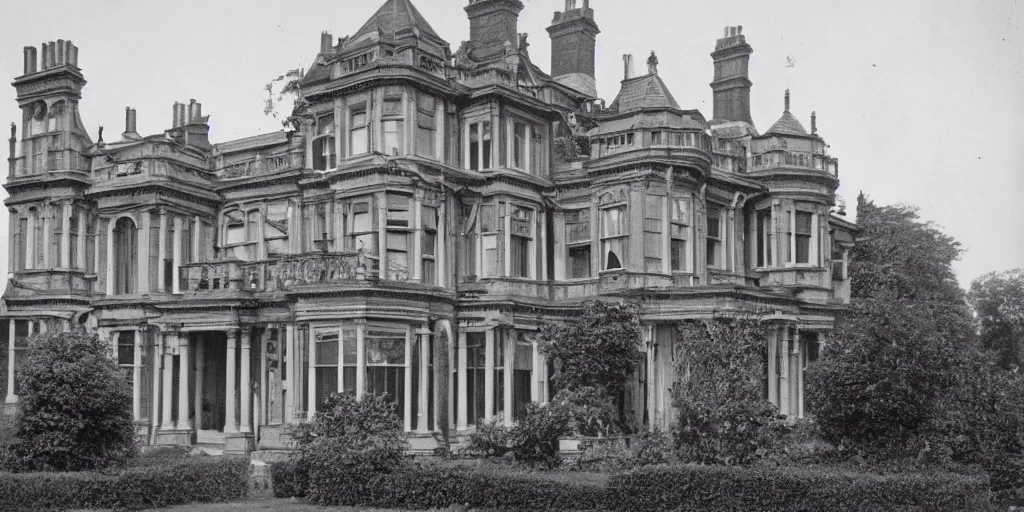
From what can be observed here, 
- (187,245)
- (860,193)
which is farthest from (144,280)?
(860,193)

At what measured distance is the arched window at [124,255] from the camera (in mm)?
39000

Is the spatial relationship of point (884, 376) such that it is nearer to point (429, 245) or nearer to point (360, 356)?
point (360, 356)

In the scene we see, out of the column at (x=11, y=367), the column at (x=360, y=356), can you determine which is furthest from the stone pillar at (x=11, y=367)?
the column at (x=360, y=356)

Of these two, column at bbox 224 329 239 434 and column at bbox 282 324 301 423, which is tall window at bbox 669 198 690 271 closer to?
column at bbox 282 324 301 423

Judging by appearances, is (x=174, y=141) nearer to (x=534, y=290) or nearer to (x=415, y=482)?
(x=534, y=290)

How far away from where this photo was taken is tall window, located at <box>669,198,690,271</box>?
35531mm

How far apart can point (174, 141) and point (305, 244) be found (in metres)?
5.88

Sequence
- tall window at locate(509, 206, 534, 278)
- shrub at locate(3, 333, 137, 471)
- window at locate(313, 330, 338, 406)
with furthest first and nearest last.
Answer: tall window at locate(509, 206, 534, 278) → window at locate(313, 330, 338, 406) → shrub at locate(3, 333, 137, 471)

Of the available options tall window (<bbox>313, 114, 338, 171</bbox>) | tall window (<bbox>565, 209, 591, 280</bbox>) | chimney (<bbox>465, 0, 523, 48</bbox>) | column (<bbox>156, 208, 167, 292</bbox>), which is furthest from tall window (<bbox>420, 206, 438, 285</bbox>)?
column (<bbox>156, 208, 167, 292</bbox>)

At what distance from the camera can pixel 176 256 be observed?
1511 inches

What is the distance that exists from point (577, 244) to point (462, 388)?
6.16m

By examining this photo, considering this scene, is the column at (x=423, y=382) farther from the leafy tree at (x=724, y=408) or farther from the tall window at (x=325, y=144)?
the leafy tree at (x=724, y=408)

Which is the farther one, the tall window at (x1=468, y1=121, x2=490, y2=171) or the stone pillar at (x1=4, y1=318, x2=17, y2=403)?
the stone pillar at (x1=4, y1=318, x2=17, y2=403)

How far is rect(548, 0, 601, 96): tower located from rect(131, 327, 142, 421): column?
17175mm
